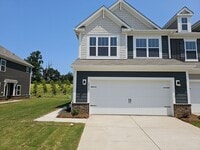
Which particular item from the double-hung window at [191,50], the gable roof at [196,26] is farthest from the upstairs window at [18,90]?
the gable roof at [196,26]

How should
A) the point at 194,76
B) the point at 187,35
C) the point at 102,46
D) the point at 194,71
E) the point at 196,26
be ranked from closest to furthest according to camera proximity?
the point at 194,71
the point at 194,76
the point at 102,46
the point at 187,35
the point at 196,26

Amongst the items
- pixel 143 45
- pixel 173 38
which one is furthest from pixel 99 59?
pixel 173 38

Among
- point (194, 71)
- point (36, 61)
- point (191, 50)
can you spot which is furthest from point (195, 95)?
point (36, 61)

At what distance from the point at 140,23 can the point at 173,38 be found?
2.89m

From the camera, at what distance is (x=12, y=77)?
82.8ft

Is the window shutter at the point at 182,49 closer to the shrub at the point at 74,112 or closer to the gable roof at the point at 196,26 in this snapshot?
the gable roof at the point at 196,26

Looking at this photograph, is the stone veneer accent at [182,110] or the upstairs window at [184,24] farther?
the upstairs window at [184,24]

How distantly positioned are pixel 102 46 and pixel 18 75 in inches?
723

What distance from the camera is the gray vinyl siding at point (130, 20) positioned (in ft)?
48.8

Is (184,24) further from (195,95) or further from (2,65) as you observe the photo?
(2,65)

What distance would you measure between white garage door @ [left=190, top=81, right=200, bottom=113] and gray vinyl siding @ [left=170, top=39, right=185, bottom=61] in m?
2.28

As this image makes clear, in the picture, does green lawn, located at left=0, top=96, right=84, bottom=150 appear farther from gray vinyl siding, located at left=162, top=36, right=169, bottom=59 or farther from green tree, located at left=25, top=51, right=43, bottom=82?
green tree, located at left=25, top=51, right=43, bottom=82

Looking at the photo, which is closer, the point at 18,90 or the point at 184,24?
the point at 184,24

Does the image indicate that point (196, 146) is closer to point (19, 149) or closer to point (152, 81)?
point (19, 149)
